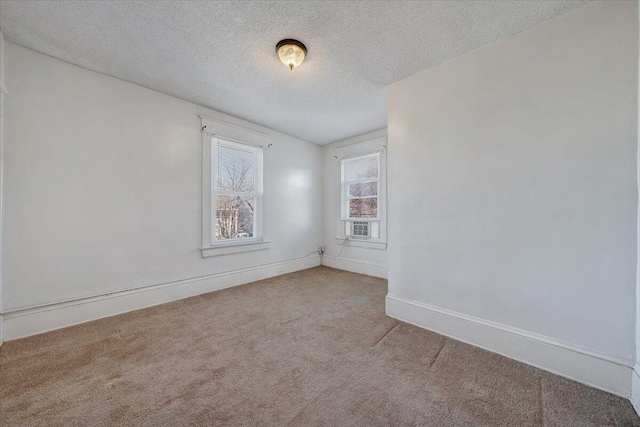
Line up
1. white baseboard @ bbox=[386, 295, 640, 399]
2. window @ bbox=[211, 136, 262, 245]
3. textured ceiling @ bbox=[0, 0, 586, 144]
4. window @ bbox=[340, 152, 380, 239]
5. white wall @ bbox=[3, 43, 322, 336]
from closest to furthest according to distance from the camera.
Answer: white baseboard @ bbox=[386, 295, 640, 399] < textured ceiling @ bbox=[0, 0, 586, 144] < white wall @ bbox=[3, 43, 322, 336] < window @ bbox=[211, 136, 262, 245] < window @ bbox=[340, 152, 380, 239]

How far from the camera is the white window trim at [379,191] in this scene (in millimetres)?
4047

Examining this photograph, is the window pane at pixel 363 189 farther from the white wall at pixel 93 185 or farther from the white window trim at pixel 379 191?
the white wall at pixel 93 185

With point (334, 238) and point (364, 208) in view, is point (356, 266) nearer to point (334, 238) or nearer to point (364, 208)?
point (334, 238)

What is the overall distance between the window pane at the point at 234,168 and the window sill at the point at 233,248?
85 cm

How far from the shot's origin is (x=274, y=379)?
1.57 meters

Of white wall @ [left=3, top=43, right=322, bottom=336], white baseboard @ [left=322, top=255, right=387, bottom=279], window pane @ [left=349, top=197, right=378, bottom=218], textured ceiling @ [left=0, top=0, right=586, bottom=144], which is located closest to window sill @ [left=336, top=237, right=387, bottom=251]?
white baseboard @ [left=322, top=255, right=387, bottom=279]

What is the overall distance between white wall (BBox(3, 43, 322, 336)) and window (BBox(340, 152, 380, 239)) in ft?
7.60

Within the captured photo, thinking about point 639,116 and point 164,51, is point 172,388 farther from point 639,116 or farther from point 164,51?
point 639,116

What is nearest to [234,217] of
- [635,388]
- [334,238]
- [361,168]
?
[334,238]

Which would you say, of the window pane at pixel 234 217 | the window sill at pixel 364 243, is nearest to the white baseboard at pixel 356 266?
the window sill at pixel 364 243

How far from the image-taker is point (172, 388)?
1479mm

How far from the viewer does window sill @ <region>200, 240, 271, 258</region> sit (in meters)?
3.27

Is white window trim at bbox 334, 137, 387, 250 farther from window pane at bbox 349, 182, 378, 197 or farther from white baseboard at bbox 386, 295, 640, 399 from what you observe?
white baseboard at bbox 386, 295, 640, 399

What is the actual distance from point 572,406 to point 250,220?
3.79 metres
